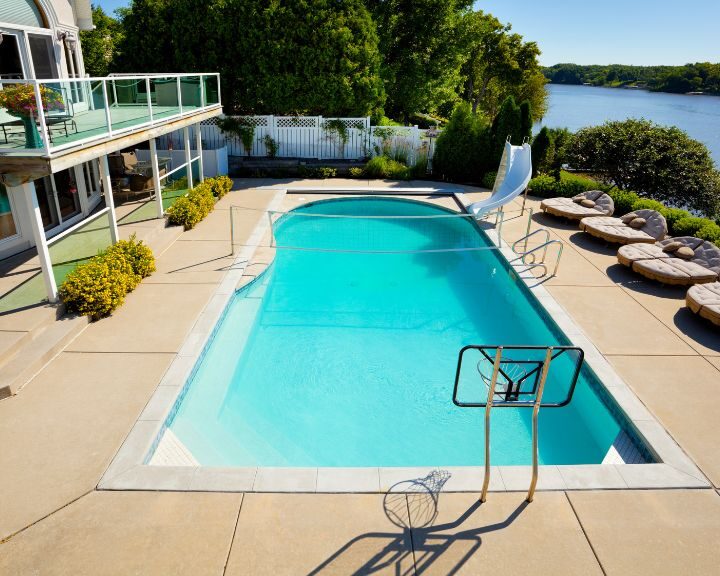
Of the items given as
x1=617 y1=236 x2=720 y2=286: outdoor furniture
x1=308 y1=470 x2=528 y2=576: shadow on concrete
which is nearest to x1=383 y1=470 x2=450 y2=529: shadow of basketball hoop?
x1=308 y1=470 x2=528 y2=576: shadow on concrete

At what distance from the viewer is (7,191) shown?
9.12 m

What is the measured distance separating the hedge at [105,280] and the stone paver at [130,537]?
12.4 ft

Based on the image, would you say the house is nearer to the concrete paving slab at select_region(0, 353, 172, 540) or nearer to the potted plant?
the potted plant

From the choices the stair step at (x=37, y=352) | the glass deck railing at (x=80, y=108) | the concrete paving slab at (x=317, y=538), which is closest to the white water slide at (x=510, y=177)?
the glass deck railing at (x=80, y=108)

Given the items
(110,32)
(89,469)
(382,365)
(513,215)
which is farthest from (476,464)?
(110,32)

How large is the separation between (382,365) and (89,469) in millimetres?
4266

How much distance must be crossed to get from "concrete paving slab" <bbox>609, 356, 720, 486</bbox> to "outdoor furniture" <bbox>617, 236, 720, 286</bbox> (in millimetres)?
2668

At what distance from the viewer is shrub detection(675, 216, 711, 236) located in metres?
11.9

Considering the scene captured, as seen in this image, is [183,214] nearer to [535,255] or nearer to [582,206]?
[535,255]

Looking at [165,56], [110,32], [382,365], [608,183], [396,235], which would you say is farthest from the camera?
[110,32]

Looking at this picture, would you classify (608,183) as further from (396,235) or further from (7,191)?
(7,191)

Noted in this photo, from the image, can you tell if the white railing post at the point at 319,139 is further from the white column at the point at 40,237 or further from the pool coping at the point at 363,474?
the pool coping at the point at 363,474

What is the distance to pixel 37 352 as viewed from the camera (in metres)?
6.57

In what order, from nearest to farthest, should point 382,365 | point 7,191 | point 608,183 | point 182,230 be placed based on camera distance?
point 382,365
point 7,191
point 182,230
point 608,183
